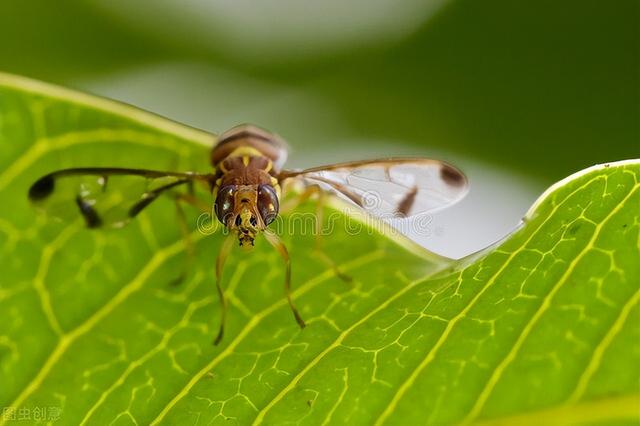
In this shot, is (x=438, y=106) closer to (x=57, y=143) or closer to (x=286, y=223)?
(x=286, y=223)

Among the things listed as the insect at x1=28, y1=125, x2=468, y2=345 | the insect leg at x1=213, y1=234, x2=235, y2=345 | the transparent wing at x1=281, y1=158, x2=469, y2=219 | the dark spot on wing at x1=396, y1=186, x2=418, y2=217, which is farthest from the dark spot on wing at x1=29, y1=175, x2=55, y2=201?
the dark spot on wing at x1=396, y1=186, x2=418, y2=217

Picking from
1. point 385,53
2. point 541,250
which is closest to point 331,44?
point 385,53

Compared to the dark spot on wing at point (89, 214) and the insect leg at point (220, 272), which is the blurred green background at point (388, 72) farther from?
the dark spot on wing at point (89, 214)

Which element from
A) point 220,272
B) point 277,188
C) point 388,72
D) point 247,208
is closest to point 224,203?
point 247,208

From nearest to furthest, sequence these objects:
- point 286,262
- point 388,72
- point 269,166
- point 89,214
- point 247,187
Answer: point 286,262
point 89,214
point 247,187
point 269,166
point 388,72

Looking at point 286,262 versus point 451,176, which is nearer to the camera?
point 286,262

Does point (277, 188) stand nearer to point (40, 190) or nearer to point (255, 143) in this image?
point (255, 143)
